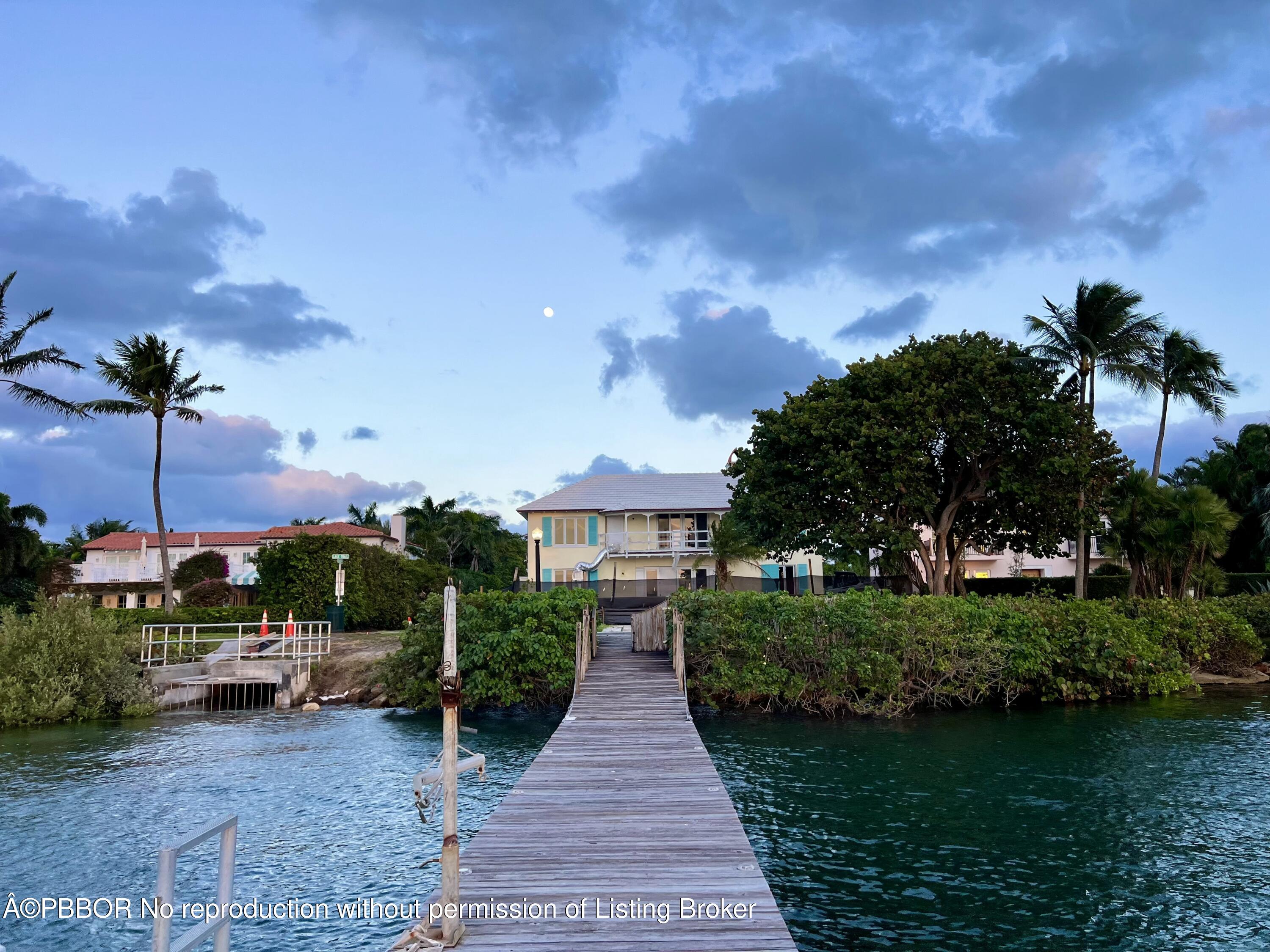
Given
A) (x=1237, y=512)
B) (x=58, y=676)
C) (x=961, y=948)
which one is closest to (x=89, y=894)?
(x=961, y=948)

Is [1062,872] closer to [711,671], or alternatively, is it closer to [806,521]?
[711,671]

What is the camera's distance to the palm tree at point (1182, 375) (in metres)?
34.6

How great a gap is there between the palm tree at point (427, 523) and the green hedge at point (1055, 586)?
42.8 metres

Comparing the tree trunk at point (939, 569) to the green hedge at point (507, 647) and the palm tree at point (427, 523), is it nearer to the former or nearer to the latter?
the green hedge at point (507, 647)

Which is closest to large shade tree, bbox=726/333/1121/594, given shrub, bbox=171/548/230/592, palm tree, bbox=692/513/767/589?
palm tree, bbox=692/513/767/589

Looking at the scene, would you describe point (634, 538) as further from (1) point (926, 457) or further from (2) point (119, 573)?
(2) point (119, 573)

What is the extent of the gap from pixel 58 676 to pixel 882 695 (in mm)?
23062

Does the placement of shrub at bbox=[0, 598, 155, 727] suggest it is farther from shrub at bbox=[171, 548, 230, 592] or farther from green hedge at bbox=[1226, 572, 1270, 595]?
green hedge at bbox=[1226, 572, 1270, 595]

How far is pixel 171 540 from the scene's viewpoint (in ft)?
230

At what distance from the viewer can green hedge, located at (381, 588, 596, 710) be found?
2191cm

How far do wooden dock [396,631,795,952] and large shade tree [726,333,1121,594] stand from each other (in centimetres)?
1959

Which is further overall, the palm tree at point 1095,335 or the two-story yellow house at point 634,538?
the two-story yellow house at point 634,538

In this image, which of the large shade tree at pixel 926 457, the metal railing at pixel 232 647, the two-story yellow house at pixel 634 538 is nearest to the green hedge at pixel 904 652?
the large shade tree at pixel 926 457

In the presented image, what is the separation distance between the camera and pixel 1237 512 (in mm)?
44156
